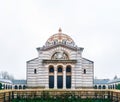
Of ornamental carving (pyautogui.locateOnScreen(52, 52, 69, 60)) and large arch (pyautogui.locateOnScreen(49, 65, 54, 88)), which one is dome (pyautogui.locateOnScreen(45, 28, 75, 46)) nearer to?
ornamental carving (pyautogui.locateOnScreen(52, 52, 69, 60))

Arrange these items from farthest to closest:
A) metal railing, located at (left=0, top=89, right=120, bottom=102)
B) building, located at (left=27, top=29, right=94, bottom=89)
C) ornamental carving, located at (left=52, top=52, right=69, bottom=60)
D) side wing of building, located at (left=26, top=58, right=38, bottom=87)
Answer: side wing of building, located at (left=26, top=58, right=38, bottom=87) → ornamental carving, located at (left=52, top=52, right=69, bottom=60) → building, located at (left=27, top=29, right=94, bottom=89) → metal railing, located at (left=0, top=89, right=120, bottom=102)

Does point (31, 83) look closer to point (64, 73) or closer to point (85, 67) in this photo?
point (64, 73)

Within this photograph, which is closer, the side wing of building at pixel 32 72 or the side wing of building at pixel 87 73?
the side wing of building at pixel 87 73

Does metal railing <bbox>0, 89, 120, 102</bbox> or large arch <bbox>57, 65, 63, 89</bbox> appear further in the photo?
large arch <bbox>57, 65, 63, 89</bbox>

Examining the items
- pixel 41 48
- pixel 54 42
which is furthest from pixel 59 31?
pixel 41 48

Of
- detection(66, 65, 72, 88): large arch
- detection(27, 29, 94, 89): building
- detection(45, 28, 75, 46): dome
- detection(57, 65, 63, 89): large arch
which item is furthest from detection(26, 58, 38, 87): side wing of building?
detection(45, 28, 75, 46): dome

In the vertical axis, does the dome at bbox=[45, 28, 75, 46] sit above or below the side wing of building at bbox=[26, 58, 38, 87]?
above

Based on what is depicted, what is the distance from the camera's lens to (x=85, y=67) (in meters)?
52.8

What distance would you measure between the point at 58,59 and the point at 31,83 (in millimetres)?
5588

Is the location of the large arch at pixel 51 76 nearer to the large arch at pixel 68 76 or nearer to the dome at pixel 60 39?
the large arch at pixel 68 76

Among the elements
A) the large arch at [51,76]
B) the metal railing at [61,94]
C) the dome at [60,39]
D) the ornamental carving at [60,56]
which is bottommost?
the metal railing at [61,94]

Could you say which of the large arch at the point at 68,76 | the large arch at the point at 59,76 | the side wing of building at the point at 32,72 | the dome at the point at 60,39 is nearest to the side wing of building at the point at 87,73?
the large arch at the point at 68,76

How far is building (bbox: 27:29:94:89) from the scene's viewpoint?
5194cm

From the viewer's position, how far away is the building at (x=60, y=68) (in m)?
51.9
